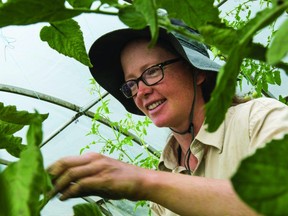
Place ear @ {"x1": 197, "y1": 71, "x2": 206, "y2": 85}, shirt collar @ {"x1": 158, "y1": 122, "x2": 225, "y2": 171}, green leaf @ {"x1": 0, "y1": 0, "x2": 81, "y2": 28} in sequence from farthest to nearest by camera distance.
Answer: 1. ear @ {"x1": 197, "y1": 71, "x2": 206, "y2": 85}
2. shirt collar @ {"x1": 158, "y1": 122, "x2": 225, "y2": 171}
3. green leaf @ {"x1": 0, "y1": 0, "x2": 81, "y2": 28}

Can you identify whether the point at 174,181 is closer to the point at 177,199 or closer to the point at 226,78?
the point at 177,199

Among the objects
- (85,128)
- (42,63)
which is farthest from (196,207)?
(85,128)

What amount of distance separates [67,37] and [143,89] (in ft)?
3.65

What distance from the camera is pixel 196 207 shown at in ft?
3.31

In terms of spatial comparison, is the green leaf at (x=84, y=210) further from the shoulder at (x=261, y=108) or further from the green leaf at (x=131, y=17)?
the shoulder at (x=261, y=108)

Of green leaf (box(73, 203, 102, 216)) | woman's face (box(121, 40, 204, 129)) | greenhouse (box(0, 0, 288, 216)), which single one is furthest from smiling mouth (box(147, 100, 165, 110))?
greenhouse (box(0, 0, 288, 216))

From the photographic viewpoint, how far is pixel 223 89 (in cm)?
33

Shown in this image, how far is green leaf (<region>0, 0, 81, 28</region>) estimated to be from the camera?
0.39 meters

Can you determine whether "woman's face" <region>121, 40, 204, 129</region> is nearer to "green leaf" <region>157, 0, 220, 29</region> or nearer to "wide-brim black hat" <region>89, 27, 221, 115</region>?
"wide-brim black hat" <region>89, 27, 221, 115</region>

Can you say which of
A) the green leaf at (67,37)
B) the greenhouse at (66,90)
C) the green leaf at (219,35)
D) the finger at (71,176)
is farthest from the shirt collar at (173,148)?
the greenhouse at (66,90)

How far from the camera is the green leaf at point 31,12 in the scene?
0.39 metres

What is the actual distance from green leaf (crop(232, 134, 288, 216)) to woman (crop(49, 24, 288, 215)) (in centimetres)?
51

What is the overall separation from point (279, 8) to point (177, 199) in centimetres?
74

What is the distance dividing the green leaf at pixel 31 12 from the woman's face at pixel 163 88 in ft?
4.16
